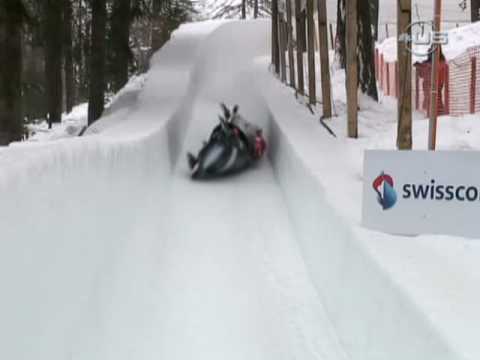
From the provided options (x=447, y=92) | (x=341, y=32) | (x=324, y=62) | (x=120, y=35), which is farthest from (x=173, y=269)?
(x=120, y=35)

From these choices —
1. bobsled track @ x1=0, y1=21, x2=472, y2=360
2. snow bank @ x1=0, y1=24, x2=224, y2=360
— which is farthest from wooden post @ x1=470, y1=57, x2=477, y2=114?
snow bank @ x1=0, y1=24, x2=224, y2=360

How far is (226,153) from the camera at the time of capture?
9.14m

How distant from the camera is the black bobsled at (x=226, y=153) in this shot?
9039mm

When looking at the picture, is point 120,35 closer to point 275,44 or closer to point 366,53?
point 275,44

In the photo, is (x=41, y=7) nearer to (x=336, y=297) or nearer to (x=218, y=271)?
(x=218, y=271)

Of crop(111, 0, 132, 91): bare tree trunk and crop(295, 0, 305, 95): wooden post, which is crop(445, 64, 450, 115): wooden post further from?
crop(111, 0, 132, 91): bare tree trunk

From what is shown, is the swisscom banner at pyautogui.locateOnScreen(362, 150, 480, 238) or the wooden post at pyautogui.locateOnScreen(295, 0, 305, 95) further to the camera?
the wooden post at pyautogui.locateOnScreen(295, 0, 305, 95)

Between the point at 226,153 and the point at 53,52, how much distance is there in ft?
30.4

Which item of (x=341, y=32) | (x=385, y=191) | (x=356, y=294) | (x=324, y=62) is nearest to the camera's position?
(x=356, y=294)

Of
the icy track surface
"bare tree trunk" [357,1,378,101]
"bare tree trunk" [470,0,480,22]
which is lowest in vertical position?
the icy track surface

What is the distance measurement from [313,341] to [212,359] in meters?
Result: 0.68

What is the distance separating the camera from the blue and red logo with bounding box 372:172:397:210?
4098 millimetres

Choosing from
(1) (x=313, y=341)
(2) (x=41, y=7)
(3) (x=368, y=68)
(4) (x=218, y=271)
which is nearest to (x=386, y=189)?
(1) (x=313, y=341)

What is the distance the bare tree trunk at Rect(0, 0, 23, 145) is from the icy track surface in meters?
1.45
